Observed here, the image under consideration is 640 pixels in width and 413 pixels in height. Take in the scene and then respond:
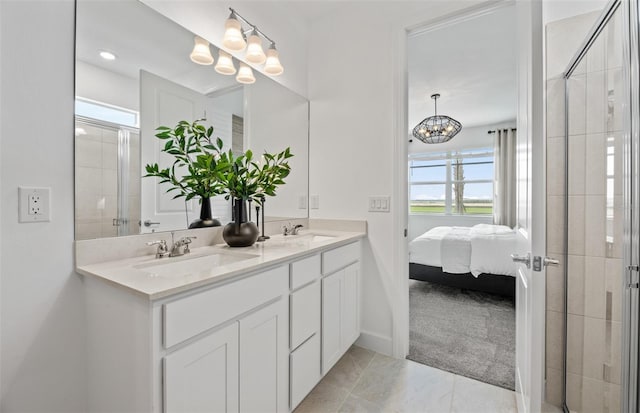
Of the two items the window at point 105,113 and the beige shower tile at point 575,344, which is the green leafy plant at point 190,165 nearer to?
the window at point 105,113

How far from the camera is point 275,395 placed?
1.21 m

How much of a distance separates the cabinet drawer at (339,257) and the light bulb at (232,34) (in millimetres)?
1284

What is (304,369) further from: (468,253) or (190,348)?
(468,253)

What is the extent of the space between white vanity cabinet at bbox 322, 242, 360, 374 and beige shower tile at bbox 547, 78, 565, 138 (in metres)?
1.28

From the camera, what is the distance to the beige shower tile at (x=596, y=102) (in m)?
1.21

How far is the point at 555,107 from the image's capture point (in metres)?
1.51

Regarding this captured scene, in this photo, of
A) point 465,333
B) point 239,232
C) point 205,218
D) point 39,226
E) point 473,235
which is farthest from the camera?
point 473,235

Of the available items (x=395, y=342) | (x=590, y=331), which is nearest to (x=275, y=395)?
(x=395, y=342)

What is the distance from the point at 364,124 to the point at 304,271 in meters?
1.21

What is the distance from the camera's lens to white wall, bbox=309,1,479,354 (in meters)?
1.97

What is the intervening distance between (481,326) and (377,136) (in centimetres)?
184

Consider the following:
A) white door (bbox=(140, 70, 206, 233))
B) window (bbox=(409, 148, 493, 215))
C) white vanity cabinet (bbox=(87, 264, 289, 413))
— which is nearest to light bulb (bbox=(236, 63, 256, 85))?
white door (bbox=(140, 70, 206, 233))

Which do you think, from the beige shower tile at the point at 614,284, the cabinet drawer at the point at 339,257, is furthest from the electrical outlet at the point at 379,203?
the beige shower tile at the point at 614,284

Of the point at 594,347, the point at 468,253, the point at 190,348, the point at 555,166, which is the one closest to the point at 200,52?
the point at 190,348
